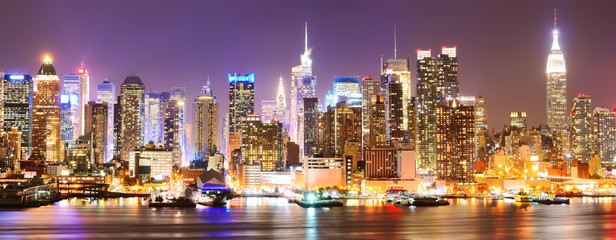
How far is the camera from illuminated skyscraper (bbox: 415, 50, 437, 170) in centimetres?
16750

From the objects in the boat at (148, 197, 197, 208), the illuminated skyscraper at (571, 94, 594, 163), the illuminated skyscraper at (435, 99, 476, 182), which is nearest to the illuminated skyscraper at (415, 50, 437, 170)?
the illuminated skyscraper at (435, 99, 476, 182)

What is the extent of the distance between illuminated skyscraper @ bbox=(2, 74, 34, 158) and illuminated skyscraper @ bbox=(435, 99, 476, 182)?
102 metres

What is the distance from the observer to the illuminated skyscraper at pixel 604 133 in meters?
196

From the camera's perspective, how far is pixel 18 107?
19000 centimetres

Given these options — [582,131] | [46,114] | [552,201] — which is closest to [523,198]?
[552,201]

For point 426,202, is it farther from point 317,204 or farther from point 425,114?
point 425,114

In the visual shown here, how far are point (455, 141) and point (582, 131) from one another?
54.8 meters

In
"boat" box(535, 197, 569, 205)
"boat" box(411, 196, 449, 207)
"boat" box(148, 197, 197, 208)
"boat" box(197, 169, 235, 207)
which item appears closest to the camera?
"boat" box(148, 197, 197, 208)

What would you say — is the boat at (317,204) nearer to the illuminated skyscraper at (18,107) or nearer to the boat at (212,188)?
the boat at (212,188)

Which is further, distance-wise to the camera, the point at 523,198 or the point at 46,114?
the point at 46,114

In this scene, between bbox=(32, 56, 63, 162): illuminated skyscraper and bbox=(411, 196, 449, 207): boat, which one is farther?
bbox=(32, 56, 63, 162): illuminated skyscraper

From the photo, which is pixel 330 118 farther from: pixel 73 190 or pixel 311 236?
pixel 311 236

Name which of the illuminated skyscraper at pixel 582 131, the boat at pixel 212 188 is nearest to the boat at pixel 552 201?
the boat at pixel 212 188

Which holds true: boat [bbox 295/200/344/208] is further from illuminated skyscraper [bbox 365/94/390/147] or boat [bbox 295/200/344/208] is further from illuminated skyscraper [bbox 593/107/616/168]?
illuminated skyscraper [bbox 593/107/616/168]
